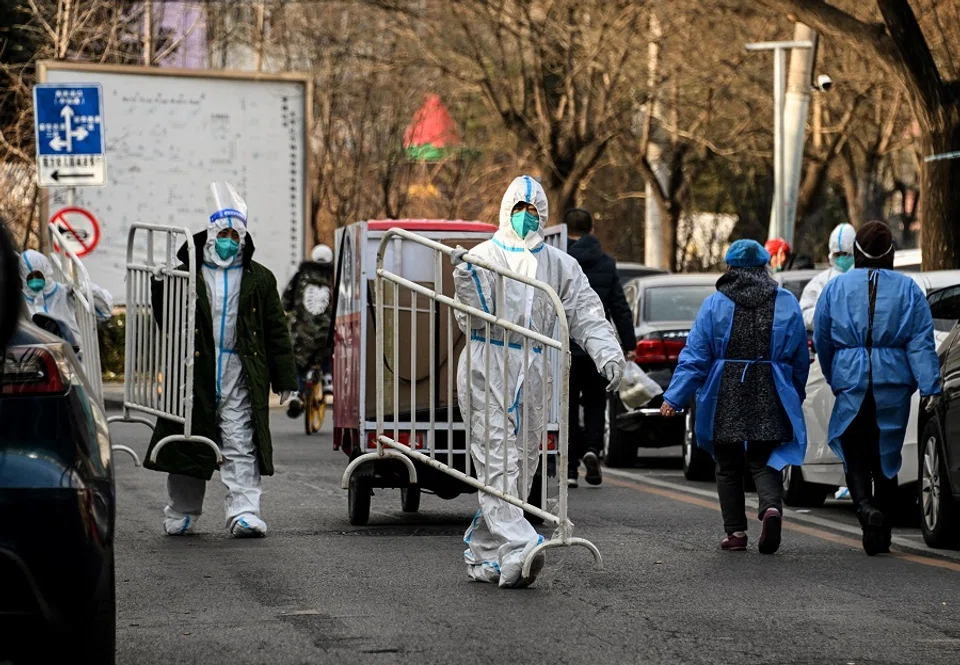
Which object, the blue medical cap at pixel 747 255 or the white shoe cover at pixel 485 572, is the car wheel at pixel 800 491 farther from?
the white shoe cover at pixel 485 572

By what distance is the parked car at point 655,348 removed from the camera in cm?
1538

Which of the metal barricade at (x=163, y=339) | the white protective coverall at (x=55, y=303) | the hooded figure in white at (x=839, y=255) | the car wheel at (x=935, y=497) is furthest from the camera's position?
the white protective coverall at (x=55, y=303)

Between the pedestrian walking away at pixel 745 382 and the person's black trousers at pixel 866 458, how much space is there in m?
0.25

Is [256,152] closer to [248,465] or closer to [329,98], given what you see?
[329,98]

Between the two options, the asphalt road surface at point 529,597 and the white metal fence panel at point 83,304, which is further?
the white metal fence panel at point 83,304

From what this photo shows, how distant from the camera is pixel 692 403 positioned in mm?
14352

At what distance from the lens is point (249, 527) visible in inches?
395

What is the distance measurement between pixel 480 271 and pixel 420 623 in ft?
6.07

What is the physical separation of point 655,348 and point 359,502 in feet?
16.9

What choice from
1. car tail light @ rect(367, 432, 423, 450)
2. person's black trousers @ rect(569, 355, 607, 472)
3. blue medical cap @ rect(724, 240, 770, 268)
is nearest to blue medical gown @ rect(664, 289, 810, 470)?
blue medical cap @ rect(724, 240, 770, 268)

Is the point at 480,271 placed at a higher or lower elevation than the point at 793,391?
higher

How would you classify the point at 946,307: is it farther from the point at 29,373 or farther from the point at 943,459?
the point at 29,373

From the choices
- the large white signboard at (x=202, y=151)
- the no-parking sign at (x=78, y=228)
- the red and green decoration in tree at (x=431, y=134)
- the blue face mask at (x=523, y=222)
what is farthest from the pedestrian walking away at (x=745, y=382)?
the red and green decoration in tree at (x=431, y=134)

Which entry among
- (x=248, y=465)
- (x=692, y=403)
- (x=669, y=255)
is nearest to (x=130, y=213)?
(x=669, y=255)
